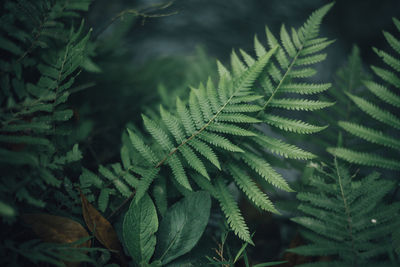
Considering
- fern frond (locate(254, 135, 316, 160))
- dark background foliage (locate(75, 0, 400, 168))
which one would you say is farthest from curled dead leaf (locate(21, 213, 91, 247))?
dark background foliage (locate(75, 0, 400, 168))

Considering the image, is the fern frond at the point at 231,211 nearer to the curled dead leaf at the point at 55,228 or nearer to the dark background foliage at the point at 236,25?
the curled dead leaf at the point at 55,228

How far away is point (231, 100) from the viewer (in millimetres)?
1382

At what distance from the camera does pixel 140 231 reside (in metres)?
1.25

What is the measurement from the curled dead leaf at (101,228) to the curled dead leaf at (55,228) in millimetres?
44

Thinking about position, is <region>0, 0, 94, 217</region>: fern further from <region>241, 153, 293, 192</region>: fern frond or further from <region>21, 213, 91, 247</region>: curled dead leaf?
<region>241, 153, 293, 192</region>: fern frond

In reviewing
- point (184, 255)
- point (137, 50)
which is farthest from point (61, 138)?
point (137, 50)

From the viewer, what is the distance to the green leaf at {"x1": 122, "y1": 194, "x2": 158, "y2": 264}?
1241 millimetres

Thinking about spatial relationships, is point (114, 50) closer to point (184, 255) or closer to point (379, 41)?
point (184, 255)

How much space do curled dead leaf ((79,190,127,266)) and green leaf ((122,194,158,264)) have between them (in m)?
0.11

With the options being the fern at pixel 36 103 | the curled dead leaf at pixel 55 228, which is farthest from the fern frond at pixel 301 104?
the curled dead leaf at pixel 55 228

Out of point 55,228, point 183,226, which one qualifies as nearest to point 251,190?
point 183,226

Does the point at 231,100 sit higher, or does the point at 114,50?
the point at 114,50

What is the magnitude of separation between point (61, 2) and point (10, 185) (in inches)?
43.9

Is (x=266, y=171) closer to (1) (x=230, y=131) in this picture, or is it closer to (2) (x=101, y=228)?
(1) (x=230, y=131)
